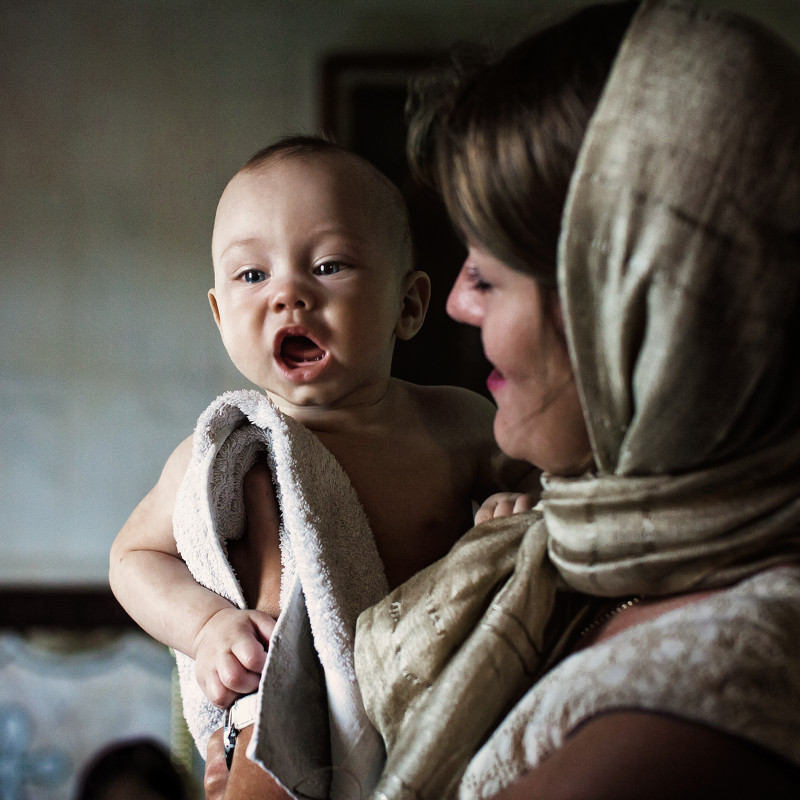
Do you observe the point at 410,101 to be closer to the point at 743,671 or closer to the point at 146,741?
the point at 743,671

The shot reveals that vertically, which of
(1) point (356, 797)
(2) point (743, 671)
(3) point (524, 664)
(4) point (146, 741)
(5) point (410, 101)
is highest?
(5) point (410, 101)

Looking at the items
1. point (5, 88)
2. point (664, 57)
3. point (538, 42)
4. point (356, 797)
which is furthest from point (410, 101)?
point (5, 88)

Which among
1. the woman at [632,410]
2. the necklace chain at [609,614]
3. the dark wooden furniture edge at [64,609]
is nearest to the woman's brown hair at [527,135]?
the woman at [632,410]

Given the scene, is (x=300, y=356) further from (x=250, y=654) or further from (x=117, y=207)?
(x=117, y=207)

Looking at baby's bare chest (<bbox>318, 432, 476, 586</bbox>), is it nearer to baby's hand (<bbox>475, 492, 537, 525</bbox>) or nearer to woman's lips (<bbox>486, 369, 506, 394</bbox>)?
baby's hand (<bbox>475, 492, 537, 525</bbox>)

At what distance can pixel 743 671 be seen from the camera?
0.44m

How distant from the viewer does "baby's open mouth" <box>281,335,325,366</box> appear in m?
0.82

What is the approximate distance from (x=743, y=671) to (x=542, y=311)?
25 centimetres

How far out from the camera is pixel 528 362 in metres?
0.59

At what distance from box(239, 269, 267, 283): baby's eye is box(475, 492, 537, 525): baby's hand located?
304mm

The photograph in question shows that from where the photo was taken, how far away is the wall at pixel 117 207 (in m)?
2.49

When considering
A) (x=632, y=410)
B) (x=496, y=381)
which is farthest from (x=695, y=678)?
(x=496, y=381)

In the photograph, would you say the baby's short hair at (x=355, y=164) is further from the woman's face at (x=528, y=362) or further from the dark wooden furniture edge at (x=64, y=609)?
the dark wooden furniture edge at (x=64, y=609)

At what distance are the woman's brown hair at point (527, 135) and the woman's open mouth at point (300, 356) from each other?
27cm
